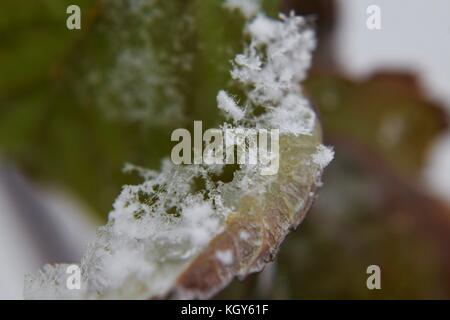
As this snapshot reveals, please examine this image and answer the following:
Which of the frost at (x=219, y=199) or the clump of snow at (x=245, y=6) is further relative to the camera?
the clump of snow at (x=245, y=6)

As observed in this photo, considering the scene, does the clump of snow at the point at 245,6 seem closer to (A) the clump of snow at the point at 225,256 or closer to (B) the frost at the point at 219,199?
(B) the frost at the point at 219,199

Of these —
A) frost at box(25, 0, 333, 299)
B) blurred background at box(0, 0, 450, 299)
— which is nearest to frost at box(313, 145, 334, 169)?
frost at box(25, 0, 333, 299)

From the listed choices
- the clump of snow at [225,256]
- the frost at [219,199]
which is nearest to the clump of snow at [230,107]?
the frost at [219,199]

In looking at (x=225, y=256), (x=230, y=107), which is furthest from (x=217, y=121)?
(x=225, y=256)

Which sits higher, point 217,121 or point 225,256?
point 217,121

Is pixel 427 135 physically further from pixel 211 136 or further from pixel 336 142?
pixel 211 136

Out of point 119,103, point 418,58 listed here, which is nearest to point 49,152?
point 119,103

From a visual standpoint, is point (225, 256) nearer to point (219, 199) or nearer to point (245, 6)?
point (219, 199)
